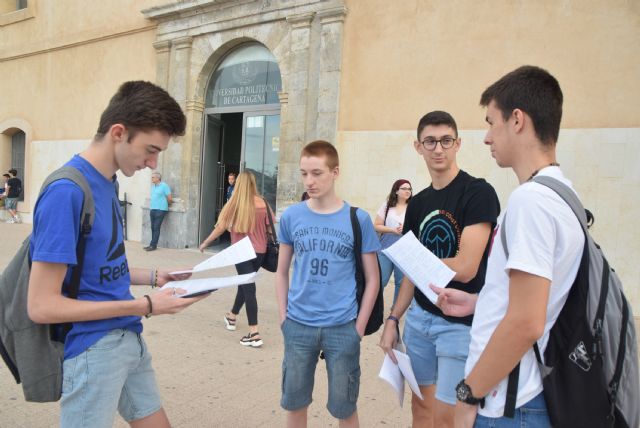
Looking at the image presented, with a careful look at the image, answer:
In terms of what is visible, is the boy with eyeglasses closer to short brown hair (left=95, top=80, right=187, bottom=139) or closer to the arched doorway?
short brown hair (left=95, top=80, right=187, bottom=139)

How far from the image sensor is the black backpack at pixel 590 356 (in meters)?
1.14

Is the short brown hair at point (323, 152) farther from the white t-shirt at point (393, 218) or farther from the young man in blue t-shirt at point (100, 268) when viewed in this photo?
the white t-shirt at point (393, 218)

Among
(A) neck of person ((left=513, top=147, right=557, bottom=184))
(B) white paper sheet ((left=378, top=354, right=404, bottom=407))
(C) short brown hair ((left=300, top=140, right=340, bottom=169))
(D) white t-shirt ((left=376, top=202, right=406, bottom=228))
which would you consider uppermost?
(C) short brown hair ((left=300, top=140, right=340, bottom=169))

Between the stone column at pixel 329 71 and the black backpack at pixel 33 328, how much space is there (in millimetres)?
6828

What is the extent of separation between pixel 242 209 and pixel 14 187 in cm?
1222

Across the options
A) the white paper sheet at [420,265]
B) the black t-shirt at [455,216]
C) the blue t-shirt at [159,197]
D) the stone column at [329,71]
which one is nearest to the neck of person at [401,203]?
the stone column at [329,71]

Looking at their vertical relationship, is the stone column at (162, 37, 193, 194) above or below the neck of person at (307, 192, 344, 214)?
above

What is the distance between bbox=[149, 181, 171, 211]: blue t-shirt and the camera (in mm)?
10000

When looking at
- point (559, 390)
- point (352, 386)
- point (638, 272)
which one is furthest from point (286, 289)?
point (638, 272)

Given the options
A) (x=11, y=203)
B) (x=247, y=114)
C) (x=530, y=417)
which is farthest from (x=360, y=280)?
(x=11, y=203)

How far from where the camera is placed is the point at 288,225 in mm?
2463

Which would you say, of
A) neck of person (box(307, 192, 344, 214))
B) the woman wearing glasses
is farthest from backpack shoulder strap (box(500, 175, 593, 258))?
the woman wearing glasses

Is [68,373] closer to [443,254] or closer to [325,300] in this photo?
[325,300]

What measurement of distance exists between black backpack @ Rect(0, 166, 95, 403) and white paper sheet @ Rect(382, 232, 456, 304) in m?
1.19
